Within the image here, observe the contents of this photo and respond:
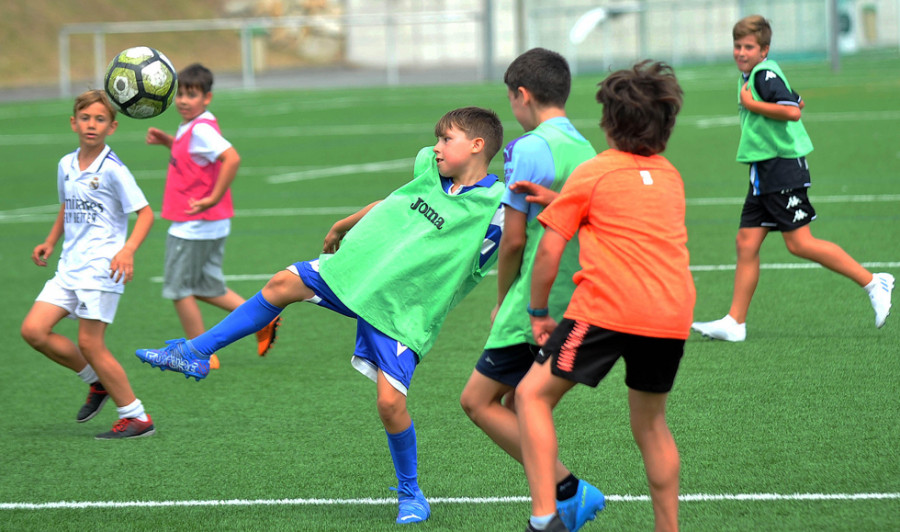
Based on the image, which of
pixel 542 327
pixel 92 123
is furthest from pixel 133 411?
pixel 542 327

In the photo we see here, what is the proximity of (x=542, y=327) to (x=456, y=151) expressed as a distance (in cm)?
90

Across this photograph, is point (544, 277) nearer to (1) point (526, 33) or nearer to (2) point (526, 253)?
(2) point (526, 253)

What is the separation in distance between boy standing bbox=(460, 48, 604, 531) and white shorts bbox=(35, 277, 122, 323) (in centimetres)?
223

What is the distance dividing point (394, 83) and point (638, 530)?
36.8 metres

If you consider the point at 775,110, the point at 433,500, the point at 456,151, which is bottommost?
the point at 433,500

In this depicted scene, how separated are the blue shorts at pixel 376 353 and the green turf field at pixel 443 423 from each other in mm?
567

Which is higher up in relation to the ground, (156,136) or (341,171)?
(156,136)

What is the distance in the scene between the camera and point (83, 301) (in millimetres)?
5633

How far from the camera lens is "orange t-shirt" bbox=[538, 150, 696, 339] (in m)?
3.64

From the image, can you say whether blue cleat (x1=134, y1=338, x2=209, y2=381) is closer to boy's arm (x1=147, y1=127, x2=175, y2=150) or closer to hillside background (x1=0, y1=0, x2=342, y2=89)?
boy's arm (x1=147, y1=127, x2=175, y2=150)

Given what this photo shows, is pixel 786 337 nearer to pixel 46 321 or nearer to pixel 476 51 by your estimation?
pixel 46 321

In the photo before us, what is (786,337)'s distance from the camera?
7.09m

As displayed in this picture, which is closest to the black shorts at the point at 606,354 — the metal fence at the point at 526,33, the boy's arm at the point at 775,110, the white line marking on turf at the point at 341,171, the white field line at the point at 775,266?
the boy's arm at the point at 775,110

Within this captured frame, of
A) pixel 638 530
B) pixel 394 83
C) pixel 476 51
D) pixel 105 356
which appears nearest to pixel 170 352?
pixel 105 356
